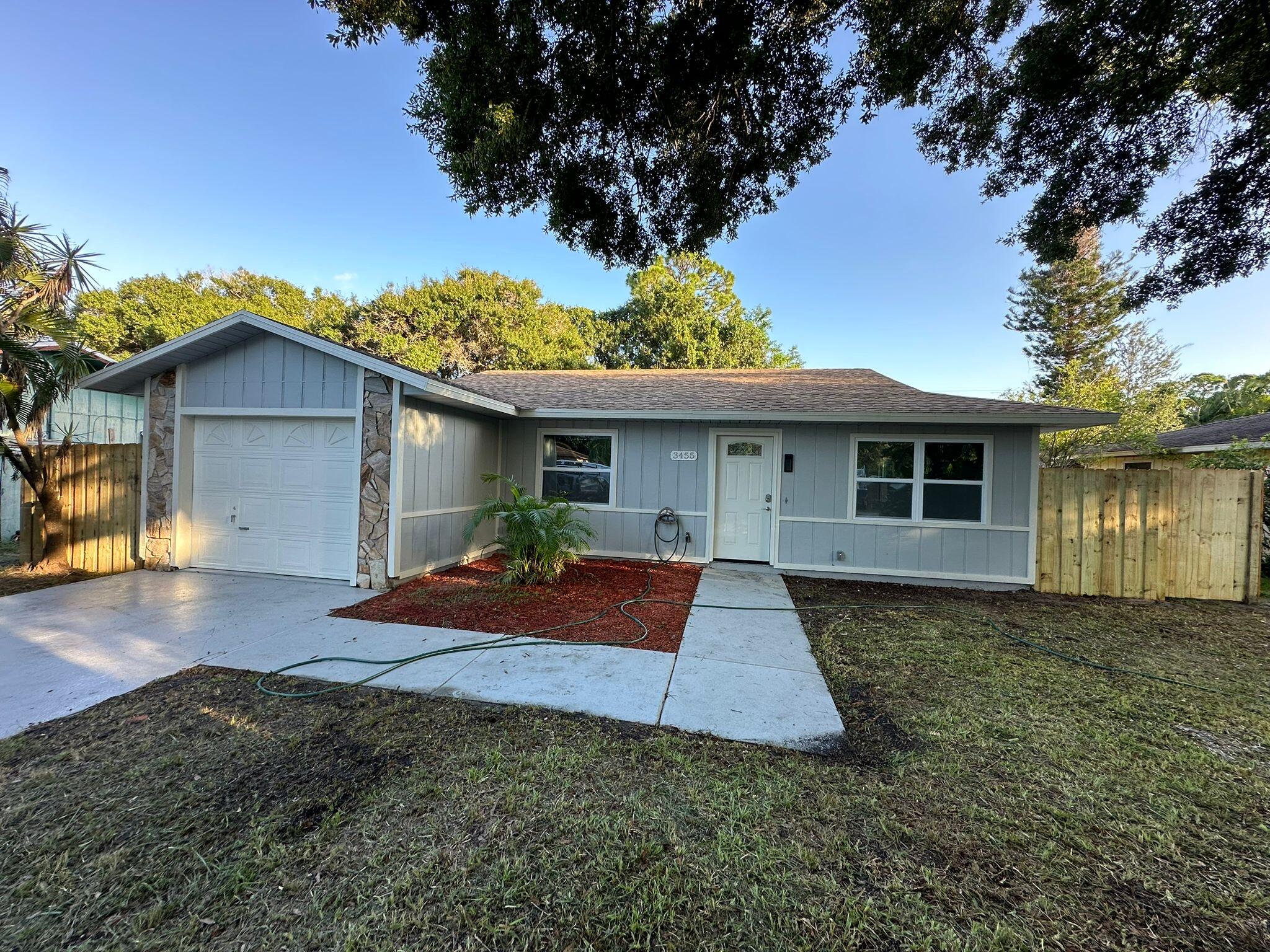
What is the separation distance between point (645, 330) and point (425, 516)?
18046mm

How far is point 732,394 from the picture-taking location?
8492mm

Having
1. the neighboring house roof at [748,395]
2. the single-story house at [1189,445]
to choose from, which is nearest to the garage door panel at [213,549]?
the neighboring house roof at [748,395]

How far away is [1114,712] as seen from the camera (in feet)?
10.9

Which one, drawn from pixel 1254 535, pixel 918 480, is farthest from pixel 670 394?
pixel 1254 535

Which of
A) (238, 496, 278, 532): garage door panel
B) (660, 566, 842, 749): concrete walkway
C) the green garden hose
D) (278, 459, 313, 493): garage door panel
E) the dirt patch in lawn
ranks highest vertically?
(278, 459, 313, 493): garage door panel

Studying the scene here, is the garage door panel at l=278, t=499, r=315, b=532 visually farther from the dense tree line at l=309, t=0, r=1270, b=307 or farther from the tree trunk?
the dense tree line at l=309, t=0, r=1270, b=307

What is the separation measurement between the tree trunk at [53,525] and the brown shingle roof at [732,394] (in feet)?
17.5

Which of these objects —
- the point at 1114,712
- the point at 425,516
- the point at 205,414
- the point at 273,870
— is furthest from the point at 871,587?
the point at 205,414

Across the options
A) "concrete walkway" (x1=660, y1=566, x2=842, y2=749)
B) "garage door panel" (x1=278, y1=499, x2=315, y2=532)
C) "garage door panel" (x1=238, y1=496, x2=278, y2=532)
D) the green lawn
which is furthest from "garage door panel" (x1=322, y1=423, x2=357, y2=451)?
"concrete walkway" (x1=660, y1=566, x2=842, y2=749)

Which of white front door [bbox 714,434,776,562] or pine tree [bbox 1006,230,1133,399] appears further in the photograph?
pine tree [bbox 1006,230,1133,399]

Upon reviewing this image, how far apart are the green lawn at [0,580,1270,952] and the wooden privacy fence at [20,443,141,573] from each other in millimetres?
4949

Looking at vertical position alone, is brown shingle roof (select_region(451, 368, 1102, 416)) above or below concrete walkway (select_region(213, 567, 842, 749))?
above

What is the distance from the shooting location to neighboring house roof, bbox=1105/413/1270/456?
10289 millimetres

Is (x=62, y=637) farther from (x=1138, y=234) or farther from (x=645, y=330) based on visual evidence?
(x=645, y=330)
